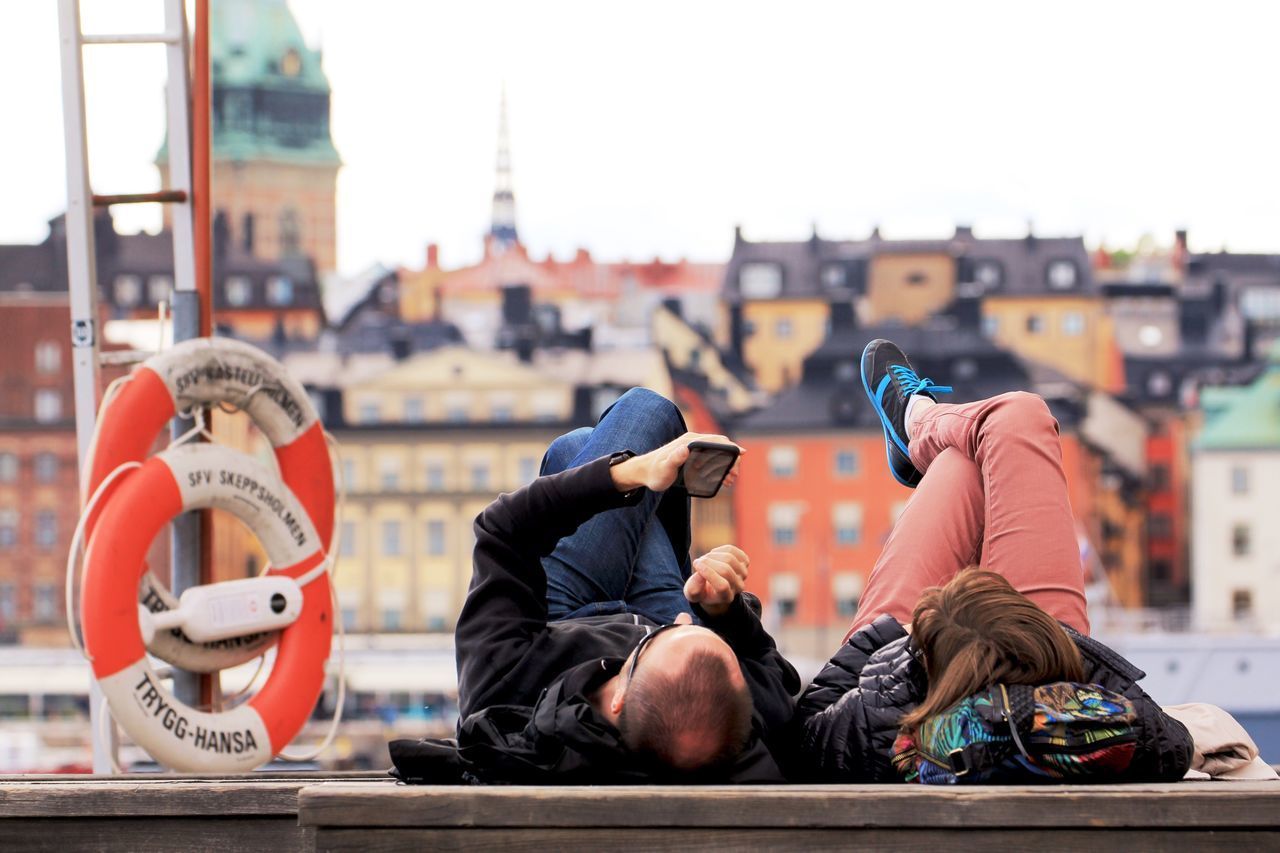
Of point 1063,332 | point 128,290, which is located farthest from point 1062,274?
point 128,290

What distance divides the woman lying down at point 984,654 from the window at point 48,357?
146 ft

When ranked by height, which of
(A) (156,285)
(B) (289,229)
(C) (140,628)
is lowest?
(C) (140,628)

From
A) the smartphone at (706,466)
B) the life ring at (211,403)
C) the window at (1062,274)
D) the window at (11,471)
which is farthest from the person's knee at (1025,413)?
the window at (1062,274)

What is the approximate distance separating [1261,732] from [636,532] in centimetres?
2004

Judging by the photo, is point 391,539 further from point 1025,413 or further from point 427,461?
point 1025,413

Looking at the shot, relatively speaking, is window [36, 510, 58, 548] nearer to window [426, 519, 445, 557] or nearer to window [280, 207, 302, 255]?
window [426, 519, 445, 557]

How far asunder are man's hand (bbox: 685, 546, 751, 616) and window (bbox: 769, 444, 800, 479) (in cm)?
4267

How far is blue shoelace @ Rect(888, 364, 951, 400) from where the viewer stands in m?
2.47

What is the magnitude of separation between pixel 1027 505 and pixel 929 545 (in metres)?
0.12

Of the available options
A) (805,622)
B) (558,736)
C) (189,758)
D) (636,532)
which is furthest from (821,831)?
(805,622)

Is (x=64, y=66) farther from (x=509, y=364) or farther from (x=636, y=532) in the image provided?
(x=509, y=364)

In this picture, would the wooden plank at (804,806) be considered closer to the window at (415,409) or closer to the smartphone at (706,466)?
the smartphone at (706,466)

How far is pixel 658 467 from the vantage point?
174 cm

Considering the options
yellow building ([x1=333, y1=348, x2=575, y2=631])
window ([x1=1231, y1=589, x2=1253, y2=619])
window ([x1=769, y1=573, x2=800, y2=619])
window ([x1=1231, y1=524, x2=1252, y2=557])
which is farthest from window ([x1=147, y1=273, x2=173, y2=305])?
window ([x1=1231, y1=589, x2=1253, y2=619])
